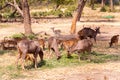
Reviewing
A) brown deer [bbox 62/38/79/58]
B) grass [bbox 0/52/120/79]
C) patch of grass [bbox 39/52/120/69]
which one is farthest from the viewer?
brown deer [bbox 62/38/79/58]

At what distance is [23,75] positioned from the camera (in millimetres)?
11633

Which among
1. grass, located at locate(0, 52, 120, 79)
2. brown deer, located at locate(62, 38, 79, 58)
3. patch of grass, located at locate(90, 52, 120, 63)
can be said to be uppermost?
brown deer, located at locate(62, 38, 79, 58)

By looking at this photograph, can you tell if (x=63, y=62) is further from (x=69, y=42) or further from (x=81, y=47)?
(x=69, y=42)

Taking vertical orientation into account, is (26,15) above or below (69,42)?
above

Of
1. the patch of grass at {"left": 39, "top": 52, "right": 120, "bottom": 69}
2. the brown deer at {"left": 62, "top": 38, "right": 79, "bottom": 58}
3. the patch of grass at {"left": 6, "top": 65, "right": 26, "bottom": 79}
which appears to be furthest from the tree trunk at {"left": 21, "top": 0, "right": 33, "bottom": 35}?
the patch of grass at {"left": 6, "top": 65, "right": 26, "bottom": 79}

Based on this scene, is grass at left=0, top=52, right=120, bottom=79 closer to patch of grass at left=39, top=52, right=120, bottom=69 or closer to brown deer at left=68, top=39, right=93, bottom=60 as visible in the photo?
patch of grass at left=39, top=52, right=120, bottom=69

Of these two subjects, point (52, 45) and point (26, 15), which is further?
point (26, 15)

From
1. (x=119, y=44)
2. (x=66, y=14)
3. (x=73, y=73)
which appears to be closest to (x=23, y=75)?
(x=73, y=73)

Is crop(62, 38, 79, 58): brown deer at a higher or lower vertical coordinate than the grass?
higher

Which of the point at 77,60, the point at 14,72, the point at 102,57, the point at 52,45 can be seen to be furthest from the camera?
the point at 102,57

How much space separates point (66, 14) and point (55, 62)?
84.4ft

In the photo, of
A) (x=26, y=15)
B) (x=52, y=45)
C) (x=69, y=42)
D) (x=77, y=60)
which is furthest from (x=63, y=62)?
(x=26, y=15)

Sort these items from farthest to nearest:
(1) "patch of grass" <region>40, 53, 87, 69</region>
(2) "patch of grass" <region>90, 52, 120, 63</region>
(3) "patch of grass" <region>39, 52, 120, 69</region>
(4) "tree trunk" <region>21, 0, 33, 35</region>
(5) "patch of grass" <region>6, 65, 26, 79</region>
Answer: (4) "tree trunk" <region>21, 0, 33, 35</region> < (2) "patch of grass" <region>90, 52, 120, 63</region> < (3) "patch of grass" <region>39, 52, 120, 69</region> < (1) "patch of grass" <region>40, 53, 87, 69</region> < (5) "patch of grass" <region>6, 65, 26, 79</region>

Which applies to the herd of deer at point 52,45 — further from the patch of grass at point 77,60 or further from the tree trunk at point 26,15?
the tree trunk at point 26,15
